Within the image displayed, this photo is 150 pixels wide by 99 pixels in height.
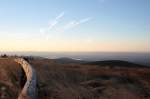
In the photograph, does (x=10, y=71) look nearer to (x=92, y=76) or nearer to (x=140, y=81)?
(x=92, y=76)

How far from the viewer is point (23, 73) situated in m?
21.3

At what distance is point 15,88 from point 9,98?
6.26 feet

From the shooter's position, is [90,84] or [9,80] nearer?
[9,80]

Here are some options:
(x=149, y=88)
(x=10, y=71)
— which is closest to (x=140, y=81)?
(x=149, y=88)

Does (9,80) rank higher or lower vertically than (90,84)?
higher

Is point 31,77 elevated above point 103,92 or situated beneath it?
elevated above

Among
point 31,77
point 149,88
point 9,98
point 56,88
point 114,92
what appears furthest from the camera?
point 149,88

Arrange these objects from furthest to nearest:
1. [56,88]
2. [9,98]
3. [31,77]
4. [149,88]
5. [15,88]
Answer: [149,88], [56,88], [15,88], [9,98], [31,77]

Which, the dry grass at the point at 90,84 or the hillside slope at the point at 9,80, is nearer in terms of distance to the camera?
the hillside slope at the point at 9,80

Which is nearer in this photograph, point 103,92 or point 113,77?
point 103,92

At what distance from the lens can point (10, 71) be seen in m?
22.8

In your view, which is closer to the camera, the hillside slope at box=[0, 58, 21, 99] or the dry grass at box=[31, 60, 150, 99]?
the hillside slope at box=[0, 58, 21, 99]

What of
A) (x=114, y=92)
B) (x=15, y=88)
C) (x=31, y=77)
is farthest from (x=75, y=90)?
(x=31, y=77)

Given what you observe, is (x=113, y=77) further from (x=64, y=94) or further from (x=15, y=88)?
(x=15, y=88)
